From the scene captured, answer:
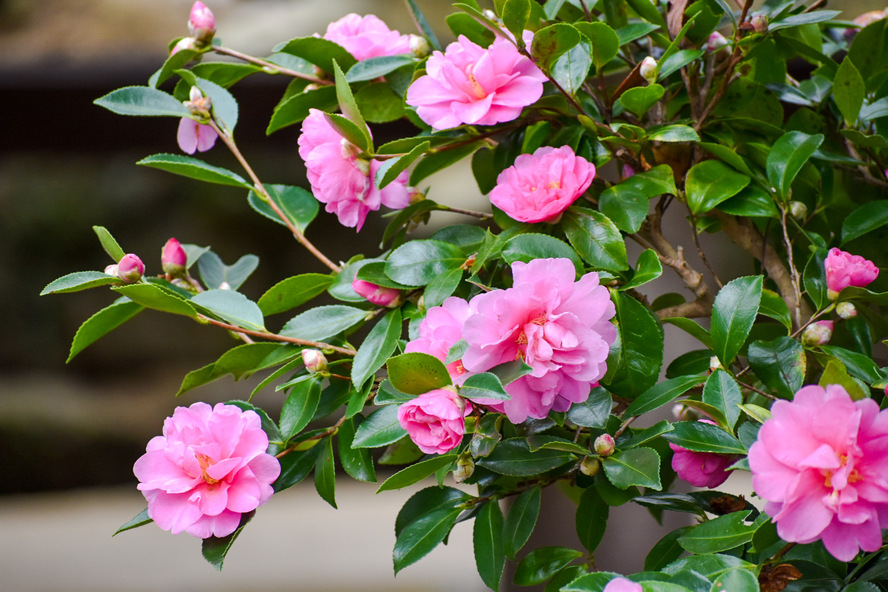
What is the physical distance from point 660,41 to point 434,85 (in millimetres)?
225

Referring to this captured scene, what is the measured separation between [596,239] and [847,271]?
0.18 metres

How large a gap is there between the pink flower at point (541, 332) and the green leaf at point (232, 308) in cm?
21

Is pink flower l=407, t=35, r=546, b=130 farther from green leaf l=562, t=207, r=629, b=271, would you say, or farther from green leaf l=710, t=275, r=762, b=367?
green leaf l=710, t=275, r=762, b=367

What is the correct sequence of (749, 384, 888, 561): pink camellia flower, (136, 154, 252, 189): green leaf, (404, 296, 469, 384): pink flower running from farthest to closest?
1. (136, 154, 252, 189): green leaf
2. (404, 296, 469, 384): pink flower
3. (749, 384, 888, 561): pink camellia flower

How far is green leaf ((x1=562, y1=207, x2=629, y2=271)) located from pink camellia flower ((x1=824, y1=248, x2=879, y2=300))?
150mm

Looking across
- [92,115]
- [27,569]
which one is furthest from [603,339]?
[27,569]

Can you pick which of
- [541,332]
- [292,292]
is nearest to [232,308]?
[292,292]

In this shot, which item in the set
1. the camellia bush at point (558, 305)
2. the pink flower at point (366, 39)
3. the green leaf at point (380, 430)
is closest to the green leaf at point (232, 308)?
the camellia bush at point (558, 305)

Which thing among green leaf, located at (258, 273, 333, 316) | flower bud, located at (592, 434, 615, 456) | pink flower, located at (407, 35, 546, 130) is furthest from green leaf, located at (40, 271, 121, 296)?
flower bud, located at (592, 434, 615, 456)

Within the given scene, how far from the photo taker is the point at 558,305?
1.39ft

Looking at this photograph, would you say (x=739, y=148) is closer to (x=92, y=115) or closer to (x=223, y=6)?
(x=92, y=115)

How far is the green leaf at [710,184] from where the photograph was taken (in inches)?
21.7

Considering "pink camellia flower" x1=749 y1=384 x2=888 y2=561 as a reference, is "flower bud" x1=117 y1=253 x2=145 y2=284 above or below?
above

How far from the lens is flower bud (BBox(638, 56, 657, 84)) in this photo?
553mm
